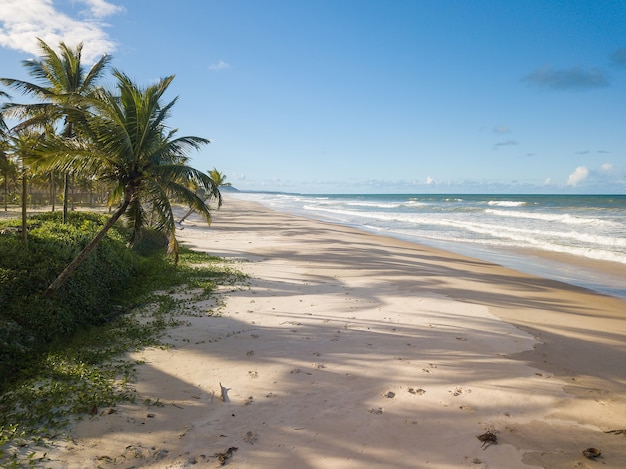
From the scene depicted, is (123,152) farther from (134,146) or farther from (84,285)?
(84,285)

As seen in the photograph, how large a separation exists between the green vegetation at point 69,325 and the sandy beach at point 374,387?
48 cm

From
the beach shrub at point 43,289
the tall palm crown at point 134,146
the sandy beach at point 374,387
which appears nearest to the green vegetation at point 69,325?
the beach shrub at point 43,289

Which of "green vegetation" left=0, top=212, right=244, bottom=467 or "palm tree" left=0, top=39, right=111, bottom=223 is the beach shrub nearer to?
"green vegetation" left=0, top=212, right=244, bottom=467

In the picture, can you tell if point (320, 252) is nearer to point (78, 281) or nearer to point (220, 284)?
point (220, 284)

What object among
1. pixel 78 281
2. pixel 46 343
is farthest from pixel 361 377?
pixel 78 281

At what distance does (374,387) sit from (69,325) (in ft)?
21.1

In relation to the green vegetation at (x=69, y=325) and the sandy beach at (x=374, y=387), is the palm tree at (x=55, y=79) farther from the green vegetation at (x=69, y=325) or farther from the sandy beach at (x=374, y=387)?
the sandy beach at (x=374, y=387)

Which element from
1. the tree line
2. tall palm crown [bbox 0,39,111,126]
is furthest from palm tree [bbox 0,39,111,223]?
the tree line

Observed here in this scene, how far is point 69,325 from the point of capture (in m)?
7.80

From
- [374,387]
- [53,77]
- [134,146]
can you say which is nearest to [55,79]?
[53,77]

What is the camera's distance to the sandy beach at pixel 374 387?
165 inches

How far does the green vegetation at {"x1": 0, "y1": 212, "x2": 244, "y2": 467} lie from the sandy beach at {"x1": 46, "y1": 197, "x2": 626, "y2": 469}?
48 centimetres

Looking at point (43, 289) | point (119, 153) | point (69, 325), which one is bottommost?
point (69, 325)

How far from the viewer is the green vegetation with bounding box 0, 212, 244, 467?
4836 millimetres
